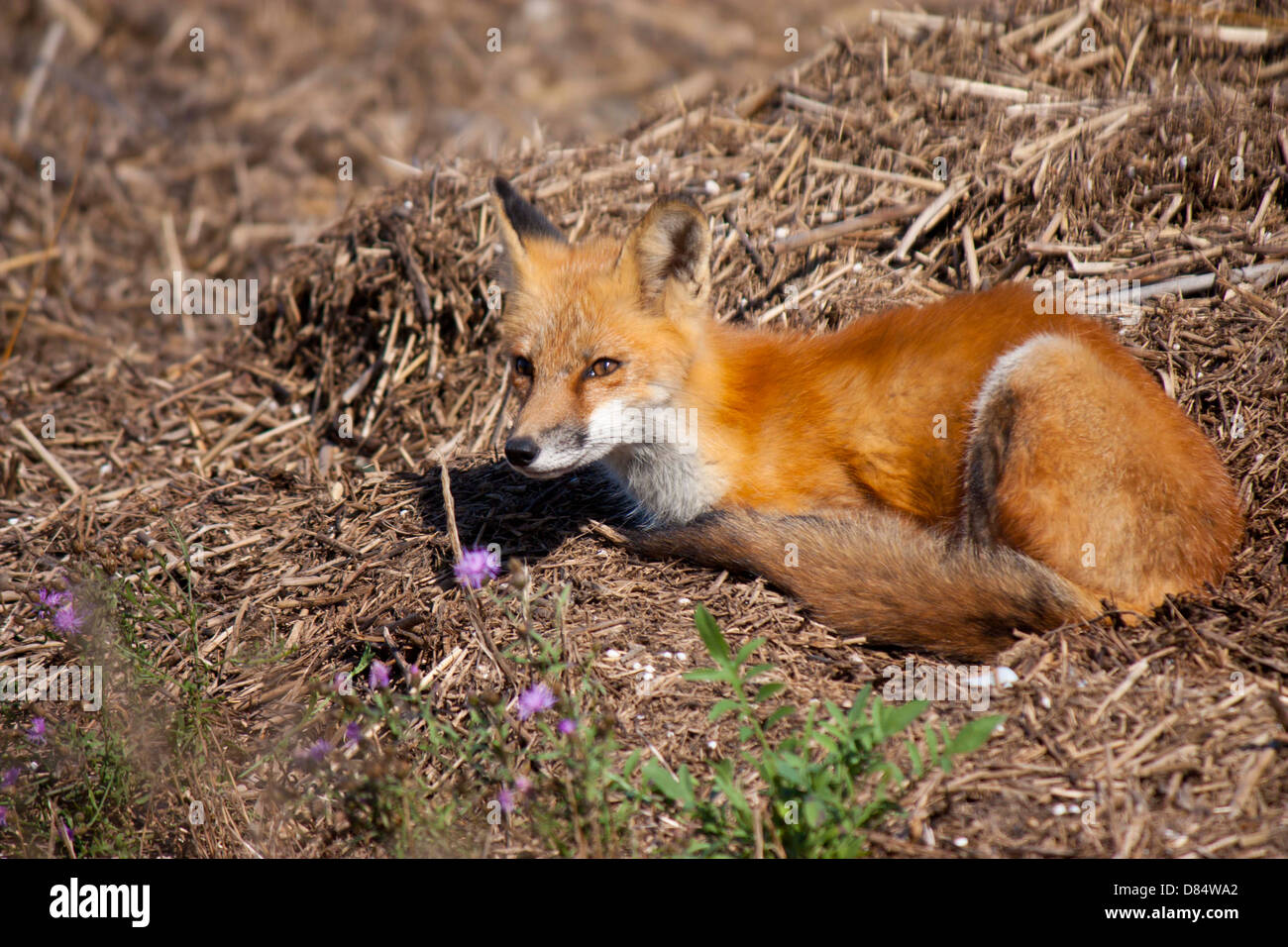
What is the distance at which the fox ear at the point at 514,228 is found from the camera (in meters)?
4.59

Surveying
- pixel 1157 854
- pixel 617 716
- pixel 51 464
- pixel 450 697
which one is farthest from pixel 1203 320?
pixel 51 464

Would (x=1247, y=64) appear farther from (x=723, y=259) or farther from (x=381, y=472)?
(x=381, y=472)

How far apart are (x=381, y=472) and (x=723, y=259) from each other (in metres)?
2.41

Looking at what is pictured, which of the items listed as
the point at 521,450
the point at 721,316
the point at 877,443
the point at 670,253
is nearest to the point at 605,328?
the point at 670,253

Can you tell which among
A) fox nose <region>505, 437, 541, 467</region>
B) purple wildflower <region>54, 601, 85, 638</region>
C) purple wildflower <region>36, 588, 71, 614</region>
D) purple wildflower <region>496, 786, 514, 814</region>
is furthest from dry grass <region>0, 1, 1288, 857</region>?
fox nose <region>505, 437, 541, 467</region>

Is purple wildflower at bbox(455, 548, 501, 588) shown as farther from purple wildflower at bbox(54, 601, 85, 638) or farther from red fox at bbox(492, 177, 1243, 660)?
purple wildflower at bbox(54, 601, 85, 638)

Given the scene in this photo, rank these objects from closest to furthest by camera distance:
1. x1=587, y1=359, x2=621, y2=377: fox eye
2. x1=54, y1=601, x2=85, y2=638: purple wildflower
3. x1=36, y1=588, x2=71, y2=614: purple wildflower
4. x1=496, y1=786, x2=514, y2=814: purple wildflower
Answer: x1=496, y1=786, x2=514, y2=814: purple wildflower
x1=54, y1=601, x2=85, y2=638: purple wildflower
x1=36, y1=588, x2=71, y2=614: purple wildflower
x1=587, y1=359, x2=621, y2=377: fox eye

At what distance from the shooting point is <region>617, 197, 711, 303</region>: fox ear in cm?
423

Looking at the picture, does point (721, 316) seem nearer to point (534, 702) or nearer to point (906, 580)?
point (906, 580)

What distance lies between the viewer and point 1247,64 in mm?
6199

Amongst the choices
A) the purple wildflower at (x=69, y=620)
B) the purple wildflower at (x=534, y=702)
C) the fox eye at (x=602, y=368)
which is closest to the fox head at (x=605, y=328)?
the fox eye at (x=602, y=368)

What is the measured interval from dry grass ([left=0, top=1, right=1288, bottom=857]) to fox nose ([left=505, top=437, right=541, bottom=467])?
2.21 ft

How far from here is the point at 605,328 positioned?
4.33m

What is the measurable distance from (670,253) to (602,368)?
609 mm
